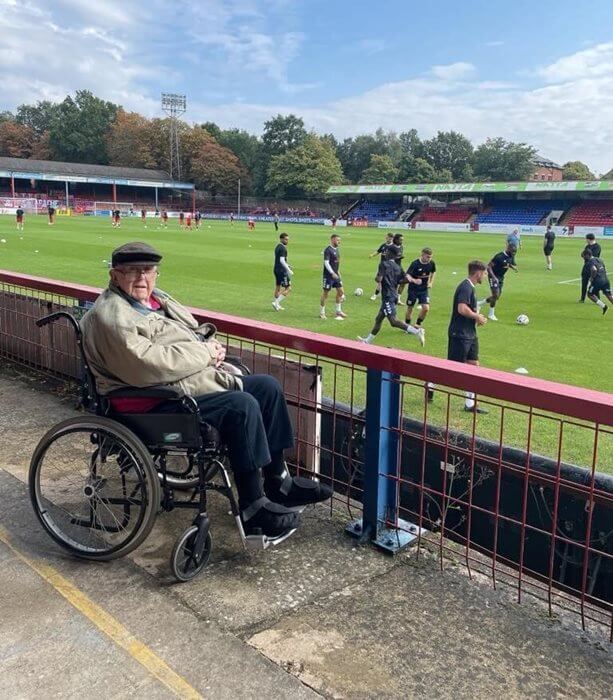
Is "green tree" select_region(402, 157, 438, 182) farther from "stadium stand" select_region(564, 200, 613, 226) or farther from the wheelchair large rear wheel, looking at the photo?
the wheelchair large rear wheel

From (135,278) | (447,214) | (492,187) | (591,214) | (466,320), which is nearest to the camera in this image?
(135,278)

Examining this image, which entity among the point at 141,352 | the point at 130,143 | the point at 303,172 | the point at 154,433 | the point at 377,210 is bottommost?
the point at 154,433

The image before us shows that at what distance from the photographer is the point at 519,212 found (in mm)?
63344

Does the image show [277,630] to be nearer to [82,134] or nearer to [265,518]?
[265,518]

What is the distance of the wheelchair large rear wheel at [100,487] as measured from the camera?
2.90 m

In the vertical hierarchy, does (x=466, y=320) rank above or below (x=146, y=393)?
below

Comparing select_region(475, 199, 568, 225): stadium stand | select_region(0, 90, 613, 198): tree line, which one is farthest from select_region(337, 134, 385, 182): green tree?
select_region(475, 199, 568, 225): stadium stand

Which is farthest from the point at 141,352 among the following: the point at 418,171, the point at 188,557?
the point at 418,171

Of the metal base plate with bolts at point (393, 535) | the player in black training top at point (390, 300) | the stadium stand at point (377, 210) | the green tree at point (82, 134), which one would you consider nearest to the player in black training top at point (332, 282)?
the player in black training top at point (390, 300)

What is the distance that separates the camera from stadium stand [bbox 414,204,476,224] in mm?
66312

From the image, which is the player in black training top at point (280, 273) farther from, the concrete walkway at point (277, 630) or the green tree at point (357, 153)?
the green tree at point (357, 153)

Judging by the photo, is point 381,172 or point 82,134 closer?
point 381,172

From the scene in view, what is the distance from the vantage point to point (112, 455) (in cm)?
317

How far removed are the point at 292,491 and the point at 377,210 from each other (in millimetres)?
74761
